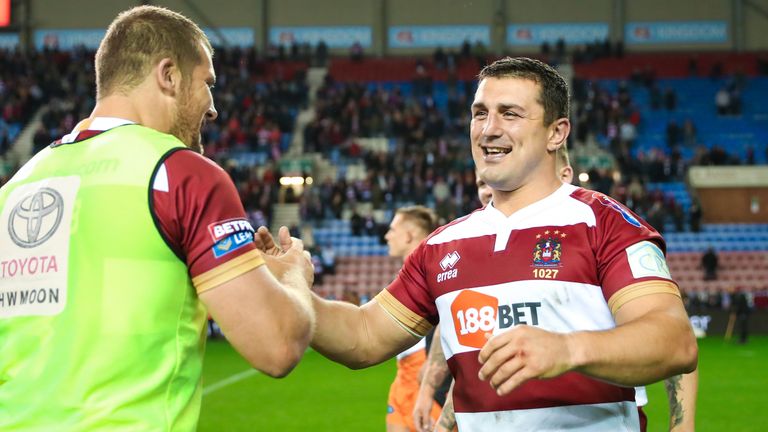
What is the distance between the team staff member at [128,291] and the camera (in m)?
2.47

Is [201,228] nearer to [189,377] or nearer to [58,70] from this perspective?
[189,377]

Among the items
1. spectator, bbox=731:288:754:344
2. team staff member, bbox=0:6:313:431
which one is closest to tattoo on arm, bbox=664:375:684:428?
team staff member, bbox=0:6:313:431

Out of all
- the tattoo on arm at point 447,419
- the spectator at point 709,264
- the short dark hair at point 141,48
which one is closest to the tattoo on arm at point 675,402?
the tattoo on arm at point 447,419

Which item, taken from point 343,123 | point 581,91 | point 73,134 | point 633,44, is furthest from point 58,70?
point 73,134

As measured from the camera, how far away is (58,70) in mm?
36062

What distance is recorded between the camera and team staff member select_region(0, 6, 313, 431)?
247 cm

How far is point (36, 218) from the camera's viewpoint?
2.60m

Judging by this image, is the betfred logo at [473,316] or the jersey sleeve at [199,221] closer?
the jersey sleeve at [199,221]

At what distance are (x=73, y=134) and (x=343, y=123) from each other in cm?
3071

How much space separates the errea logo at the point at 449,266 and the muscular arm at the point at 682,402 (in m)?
1.49

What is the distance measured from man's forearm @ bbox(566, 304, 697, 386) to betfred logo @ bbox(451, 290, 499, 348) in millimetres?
677

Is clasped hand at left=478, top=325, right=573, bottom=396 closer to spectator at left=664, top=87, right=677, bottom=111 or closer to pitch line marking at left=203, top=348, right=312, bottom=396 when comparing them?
pitch line marking at left=203, top=348, right=312, bottom=396

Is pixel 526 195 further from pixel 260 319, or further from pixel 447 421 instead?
pixel 447 421

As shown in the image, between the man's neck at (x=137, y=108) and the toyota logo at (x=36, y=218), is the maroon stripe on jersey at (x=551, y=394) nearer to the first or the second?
the man's neck at (x=137, y=108)
